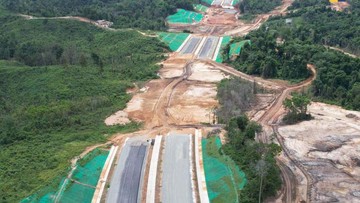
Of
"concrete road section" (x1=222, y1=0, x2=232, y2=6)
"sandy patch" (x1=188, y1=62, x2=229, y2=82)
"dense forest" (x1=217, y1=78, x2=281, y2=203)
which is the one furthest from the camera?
"concrete road section" (x1=222, y1=0, x2=232, y2=6)

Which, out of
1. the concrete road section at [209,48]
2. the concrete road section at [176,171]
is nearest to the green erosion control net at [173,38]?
the concrete road section at [209,48]

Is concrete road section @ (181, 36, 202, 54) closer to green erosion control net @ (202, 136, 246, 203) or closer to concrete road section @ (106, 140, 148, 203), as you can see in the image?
concrete road section @ (106, 140, 148, 203)

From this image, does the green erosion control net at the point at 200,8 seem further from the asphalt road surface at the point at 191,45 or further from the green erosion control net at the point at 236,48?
the green erosion control net at the point at 236,48

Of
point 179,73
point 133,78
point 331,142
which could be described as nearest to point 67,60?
point 133,78

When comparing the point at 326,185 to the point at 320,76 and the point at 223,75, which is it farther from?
the point at 223,75

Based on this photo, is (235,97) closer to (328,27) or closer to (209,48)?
(209,48)

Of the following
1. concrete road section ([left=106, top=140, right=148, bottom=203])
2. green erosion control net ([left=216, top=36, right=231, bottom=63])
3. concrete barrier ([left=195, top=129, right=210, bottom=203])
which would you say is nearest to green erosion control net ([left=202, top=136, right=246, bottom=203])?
concrete barrier ([left=195, top=129, right=210, bottom=203])
